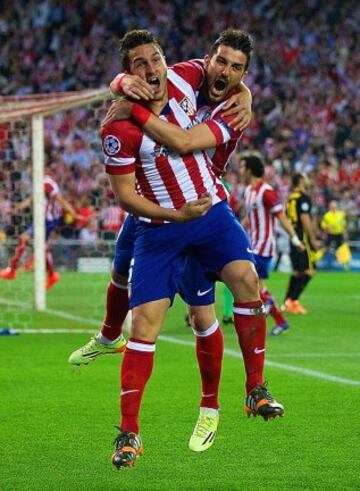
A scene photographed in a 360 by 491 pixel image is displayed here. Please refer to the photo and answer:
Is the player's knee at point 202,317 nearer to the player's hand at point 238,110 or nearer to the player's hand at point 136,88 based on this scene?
the player's hand at point 238,110

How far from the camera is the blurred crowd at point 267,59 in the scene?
32781mm

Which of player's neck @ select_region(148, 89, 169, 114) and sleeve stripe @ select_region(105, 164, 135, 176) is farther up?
player's neck @ select_region(148, 89, 169, 114)

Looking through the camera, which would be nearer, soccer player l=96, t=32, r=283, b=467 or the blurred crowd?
soccer player l=96, t=32, r=283, b=467

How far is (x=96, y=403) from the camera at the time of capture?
9172mm

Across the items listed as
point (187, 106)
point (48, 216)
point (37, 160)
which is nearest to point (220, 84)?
point (187, 106)

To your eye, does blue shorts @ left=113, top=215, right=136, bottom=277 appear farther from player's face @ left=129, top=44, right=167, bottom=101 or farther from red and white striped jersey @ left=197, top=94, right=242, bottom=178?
player's face @ left=129, top=44, right=167, bottom=101

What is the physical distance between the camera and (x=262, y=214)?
1483cm

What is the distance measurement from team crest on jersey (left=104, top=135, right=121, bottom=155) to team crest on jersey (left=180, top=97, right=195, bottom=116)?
1.71ft

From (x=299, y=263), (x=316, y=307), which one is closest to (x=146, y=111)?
(x=299, y=263)

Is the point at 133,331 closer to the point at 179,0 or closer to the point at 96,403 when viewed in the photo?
the point at 96,403

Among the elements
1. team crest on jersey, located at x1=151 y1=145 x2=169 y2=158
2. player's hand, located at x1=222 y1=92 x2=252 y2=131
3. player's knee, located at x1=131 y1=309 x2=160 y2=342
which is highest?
player's hand, located at x1=222 y1=92 x2=252 y2=131

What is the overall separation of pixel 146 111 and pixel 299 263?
448 inches

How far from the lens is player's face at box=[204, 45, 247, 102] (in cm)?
670

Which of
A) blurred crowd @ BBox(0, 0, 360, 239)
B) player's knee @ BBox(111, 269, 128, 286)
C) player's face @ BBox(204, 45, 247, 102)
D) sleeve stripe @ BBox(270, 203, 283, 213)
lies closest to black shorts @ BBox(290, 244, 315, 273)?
sleeve stripe @ BBox(270, 203, 283, 213)
